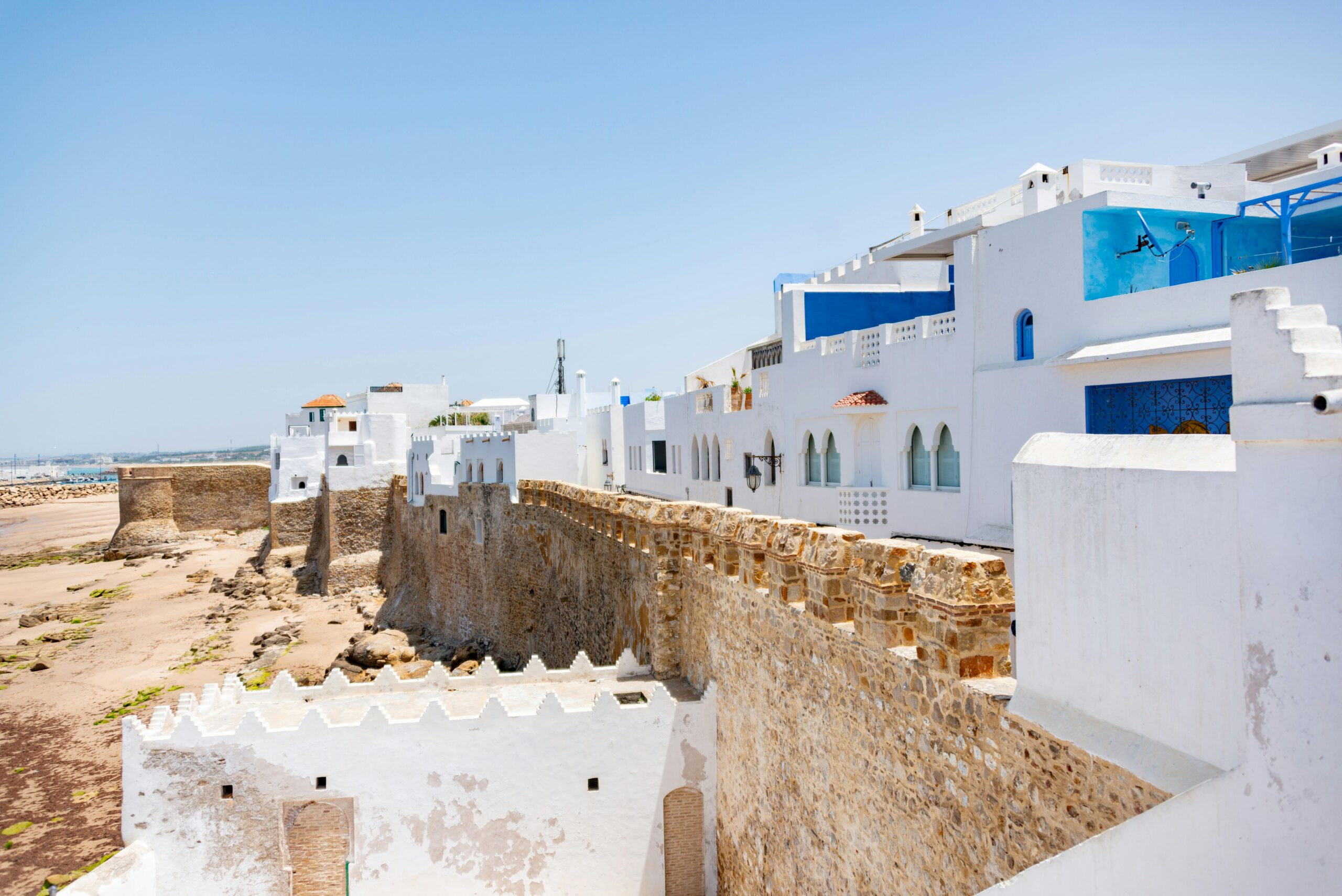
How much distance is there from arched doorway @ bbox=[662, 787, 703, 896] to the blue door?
8.77 metres

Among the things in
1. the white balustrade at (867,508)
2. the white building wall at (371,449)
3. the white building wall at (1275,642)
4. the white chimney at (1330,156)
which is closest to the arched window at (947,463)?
the white balustrade at (867,508)

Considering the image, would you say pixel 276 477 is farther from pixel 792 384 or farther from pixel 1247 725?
pixel 1247 725

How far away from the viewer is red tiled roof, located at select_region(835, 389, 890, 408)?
13.4 meters

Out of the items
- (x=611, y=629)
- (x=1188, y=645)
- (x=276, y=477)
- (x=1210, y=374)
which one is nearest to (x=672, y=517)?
(x=611, y=629)

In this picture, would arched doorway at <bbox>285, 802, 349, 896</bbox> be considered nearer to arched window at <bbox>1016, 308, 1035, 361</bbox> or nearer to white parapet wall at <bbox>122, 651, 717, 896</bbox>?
white parapet wall at <bbox>122, 651, 717, 896</bbox>

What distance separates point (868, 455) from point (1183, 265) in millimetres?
5202

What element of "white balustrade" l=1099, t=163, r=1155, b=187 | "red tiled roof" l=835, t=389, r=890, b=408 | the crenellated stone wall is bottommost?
the crenellated stone wall

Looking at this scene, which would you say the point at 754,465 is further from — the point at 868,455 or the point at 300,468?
the point at 300,468

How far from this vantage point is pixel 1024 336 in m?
11.2

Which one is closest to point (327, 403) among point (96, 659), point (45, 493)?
point (96, 659)

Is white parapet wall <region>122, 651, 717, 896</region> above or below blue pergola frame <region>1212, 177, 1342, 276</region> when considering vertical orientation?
below

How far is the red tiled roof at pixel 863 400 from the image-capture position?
13.4 meters

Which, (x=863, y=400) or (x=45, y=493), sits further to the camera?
(x=45, y=493)

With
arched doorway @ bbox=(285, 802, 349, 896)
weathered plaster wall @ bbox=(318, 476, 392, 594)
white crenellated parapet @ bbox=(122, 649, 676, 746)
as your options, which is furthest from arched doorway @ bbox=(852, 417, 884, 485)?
weathered plaster wall @ bbox=(318, 476, 392, 594)
